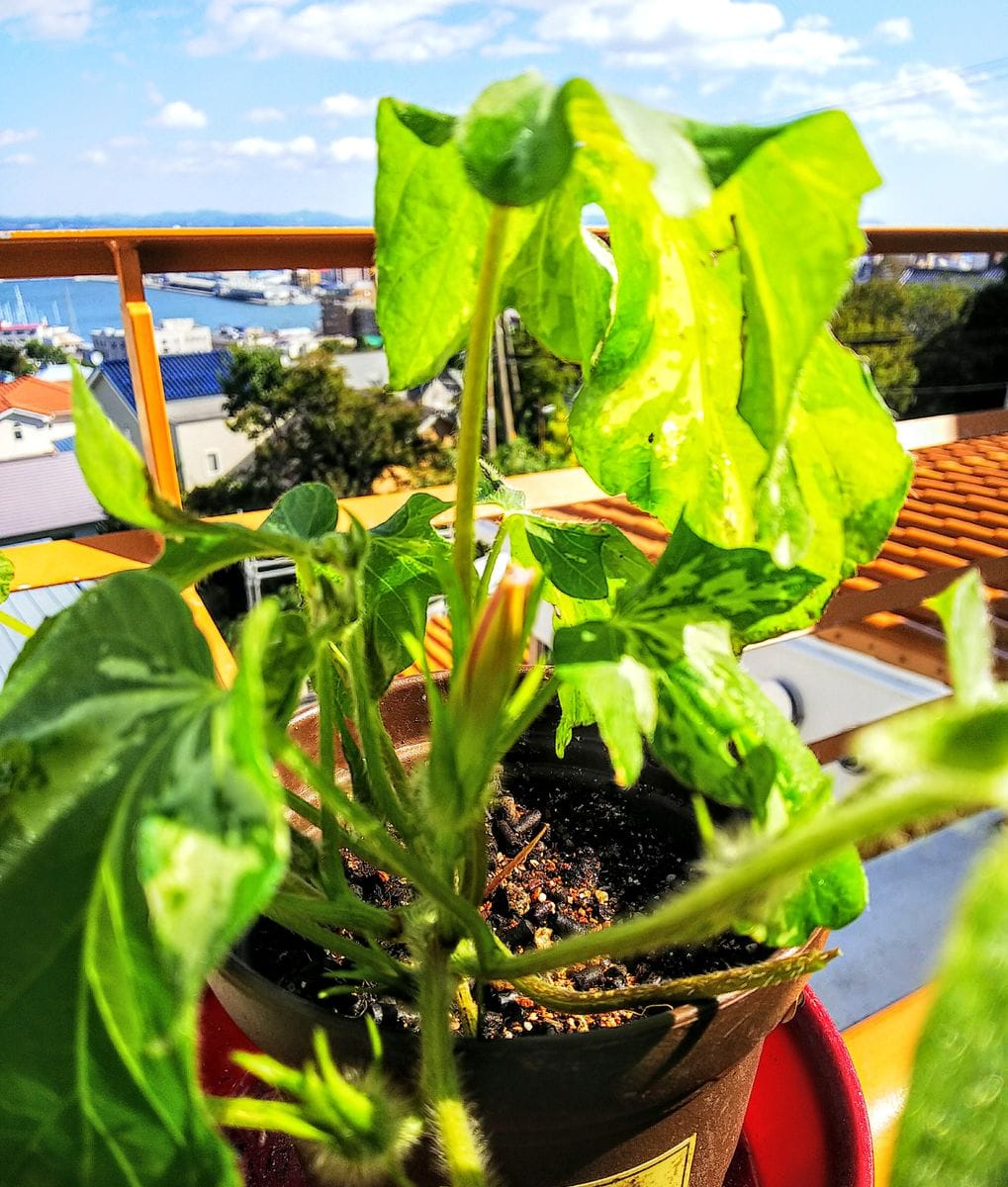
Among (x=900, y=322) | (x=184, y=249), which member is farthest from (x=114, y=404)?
(x=184, y=249)

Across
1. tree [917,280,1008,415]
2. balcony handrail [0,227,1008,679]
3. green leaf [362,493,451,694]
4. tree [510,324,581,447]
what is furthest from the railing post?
tree [917,280,1008,415]

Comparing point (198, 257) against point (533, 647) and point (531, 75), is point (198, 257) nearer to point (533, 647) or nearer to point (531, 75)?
point (533, 647)

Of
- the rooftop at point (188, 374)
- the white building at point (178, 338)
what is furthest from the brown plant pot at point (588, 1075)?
the white building at point (178, 338)

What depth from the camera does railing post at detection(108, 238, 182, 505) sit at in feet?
4.45

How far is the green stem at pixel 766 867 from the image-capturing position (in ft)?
0.45

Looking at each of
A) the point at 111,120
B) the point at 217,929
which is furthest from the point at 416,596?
the point at 111,120

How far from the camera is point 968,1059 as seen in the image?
12cm

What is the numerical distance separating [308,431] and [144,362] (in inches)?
635

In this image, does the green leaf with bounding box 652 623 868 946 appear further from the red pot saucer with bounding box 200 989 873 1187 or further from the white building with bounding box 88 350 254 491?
the white building with bounding box 88 350 254 491

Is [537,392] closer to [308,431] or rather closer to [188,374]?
[308,431]

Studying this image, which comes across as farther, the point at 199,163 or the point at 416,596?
the point at 199,163

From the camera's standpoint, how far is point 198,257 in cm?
151

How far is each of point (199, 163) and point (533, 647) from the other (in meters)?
45.9

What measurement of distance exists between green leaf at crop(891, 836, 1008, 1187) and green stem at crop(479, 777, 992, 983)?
0.04 feet
